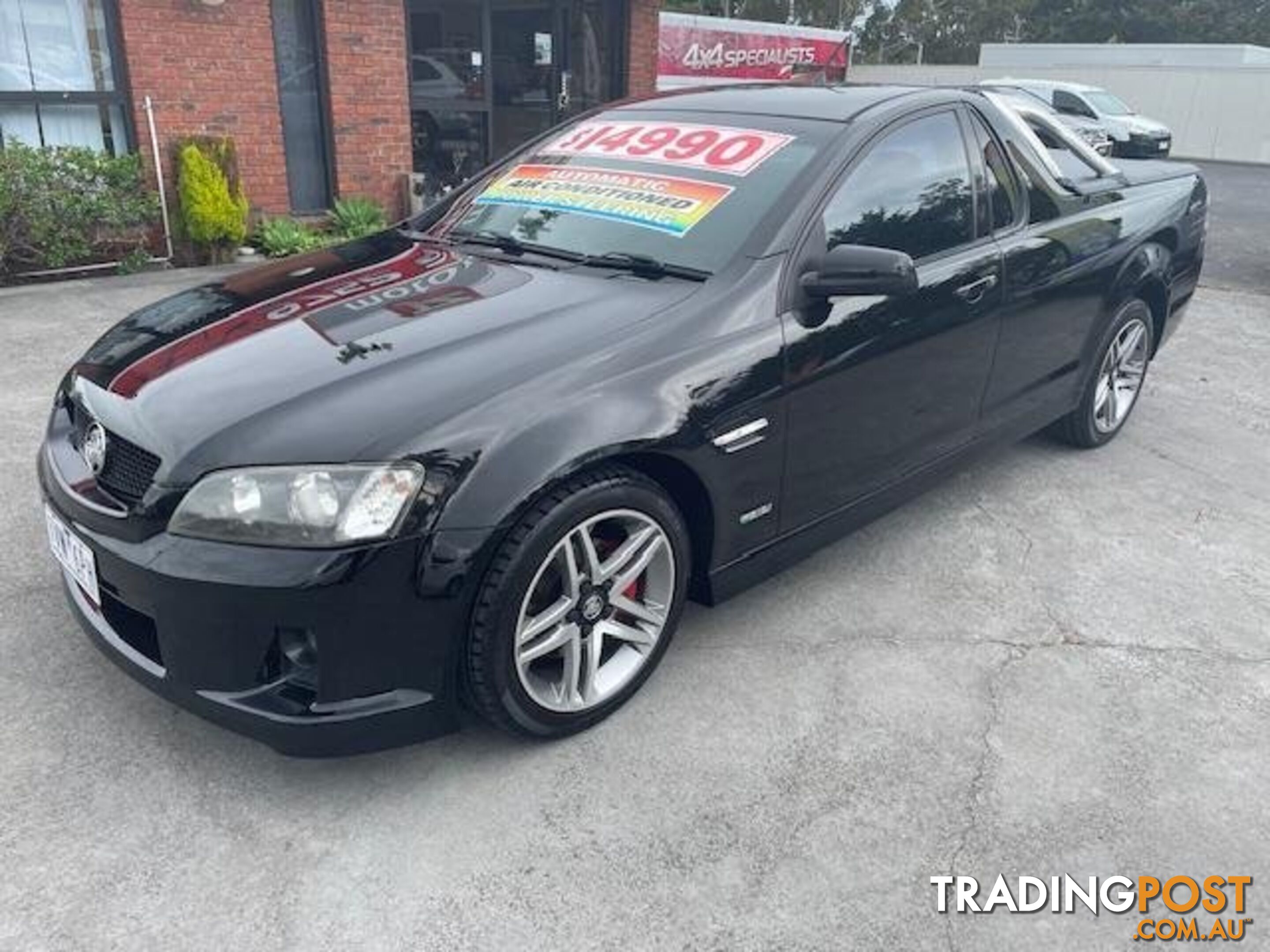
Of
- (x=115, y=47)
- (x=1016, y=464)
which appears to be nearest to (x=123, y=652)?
(x=1016, y=464)

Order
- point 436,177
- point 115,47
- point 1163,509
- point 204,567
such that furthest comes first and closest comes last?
1. point 436,177
2. point 115,47
3. point 1163,509
4. point 204,567

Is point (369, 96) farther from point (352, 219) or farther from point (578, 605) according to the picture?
point (578, 605)

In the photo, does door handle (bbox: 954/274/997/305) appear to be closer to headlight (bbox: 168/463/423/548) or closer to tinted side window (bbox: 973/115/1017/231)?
tinted side window (bbox: 973/115/1017/231)

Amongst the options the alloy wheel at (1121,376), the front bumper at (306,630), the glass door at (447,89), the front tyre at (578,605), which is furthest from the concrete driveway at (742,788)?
the glass door at (447,89)

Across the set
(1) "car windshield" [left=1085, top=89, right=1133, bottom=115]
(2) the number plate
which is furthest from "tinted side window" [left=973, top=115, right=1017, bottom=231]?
(1) "car windshield" [left=1085, top=89, right=1133, bottom=115]

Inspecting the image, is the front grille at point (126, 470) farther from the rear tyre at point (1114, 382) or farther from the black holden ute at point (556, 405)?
the rear tyre at point (1114, 382)

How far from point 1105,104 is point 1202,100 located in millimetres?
12048

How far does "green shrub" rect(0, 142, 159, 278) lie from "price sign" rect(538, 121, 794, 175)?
495 centimetres

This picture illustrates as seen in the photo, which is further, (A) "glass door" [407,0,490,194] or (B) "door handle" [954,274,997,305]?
(A) "glass door" [407,0,490,194]

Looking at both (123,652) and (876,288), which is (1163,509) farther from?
(123,652)

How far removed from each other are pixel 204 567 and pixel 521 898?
991mm

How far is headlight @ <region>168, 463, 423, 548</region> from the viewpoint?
2178 mm

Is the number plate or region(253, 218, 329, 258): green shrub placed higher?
the number plate

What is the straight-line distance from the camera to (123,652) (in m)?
2.44
